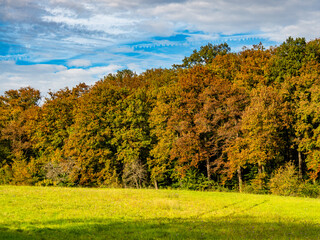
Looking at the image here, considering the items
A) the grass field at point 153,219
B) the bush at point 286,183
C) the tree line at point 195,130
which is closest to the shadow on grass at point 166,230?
the grass field at point 153,219

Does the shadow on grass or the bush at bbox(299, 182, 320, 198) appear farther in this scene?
the bush at bbox(299, 182, 320, 198)

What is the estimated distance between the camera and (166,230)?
15.6 meters

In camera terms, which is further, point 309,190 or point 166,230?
point 309,190

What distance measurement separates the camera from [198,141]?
1770 inches

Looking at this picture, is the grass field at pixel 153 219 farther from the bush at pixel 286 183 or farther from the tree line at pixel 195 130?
the tree line at pixel 195 130

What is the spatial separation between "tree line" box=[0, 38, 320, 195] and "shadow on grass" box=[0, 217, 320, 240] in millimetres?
20986

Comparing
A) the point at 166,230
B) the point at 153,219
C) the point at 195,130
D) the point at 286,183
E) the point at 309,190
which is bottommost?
the point at 309,190

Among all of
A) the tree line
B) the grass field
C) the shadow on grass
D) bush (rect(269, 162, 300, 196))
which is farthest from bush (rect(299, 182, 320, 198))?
the shadow on grass

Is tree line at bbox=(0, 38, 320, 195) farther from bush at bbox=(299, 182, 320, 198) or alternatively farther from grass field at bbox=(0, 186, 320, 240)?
grass field at bbox=(0, 186, 320, 240)

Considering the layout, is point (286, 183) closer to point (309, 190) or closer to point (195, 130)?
point (309, 190)

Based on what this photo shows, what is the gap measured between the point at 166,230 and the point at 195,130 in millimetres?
30503

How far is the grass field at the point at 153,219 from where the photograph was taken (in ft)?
48.2

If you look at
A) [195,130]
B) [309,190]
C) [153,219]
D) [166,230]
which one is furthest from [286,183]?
[166,230]

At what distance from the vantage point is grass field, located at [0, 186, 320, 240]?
14.7 meters
